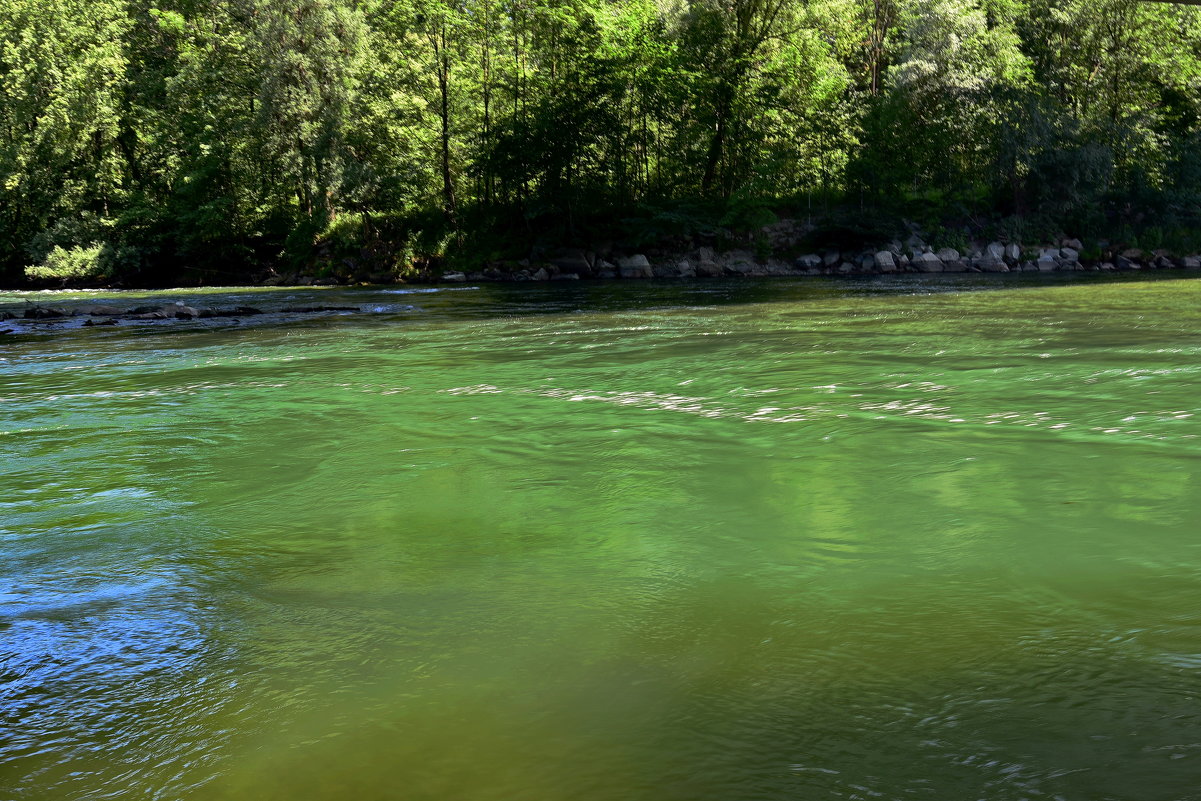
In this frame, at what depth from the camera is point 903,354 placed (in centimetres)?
887

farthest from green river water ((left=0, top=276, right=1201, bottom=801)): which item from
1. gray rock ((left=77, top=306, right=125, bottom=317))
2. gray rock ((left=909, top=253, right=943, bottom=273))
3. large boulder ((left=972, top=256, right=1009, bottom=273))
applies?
gray rock ((left=909, top=253, right=943, bottom=273))

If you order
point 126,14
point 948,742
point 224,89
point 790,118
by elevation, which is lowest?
point 948,742

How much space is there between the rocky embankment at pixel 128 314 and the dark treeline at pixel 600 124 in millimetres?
15739

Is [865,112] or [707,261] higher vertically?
[865,112]

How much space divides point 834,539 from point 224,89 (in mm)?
37484

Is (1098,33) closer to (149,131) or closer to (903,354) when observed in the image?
(903,354)

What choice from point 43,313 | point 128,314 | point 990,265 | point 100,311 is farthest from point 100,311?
point 990,265

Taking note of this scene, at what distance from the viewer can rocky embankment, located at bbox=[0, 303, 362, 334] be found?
16250 millimetres

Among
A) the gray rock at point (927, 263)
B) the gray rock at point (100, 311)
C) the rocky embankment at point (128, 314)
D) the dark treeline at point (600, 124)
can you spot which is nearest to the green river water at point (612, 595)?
the rocky embankment at point (128, 314)

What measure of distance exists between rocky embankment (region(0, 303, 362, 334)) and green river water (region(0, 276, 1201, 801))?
10280mm

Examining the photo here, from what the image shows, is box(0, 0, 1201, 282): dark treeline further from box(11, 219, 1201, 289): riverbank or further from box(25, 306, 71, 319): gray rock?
box(25, 306, 71, 319): gray rock

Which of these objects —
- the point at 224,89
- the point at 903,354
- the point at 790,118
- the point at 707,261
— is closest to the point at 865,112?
the point at 790,118

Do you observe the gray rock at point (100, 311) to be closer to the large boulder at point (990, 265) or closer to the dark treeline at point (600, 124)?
the dark treeline at point (600, 124)

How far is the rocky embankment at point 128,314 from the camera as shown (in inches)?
640
